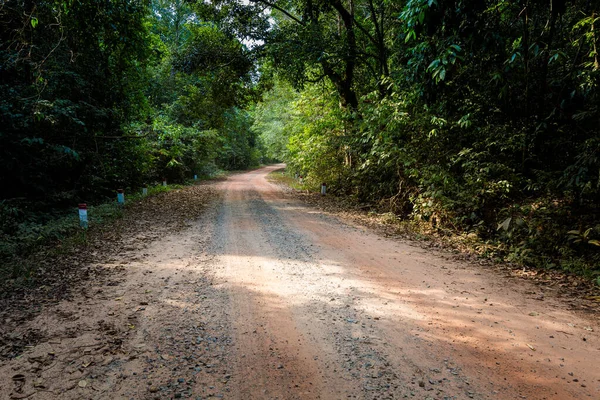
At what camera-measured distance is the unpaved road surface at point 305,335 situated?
9.18ft

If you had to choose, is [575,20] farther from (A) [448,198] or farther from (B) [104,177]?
(B) [104,177]

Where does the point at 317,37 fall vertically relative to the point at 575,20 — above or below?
above

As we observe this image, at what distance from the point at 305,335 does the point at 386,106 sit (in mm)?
8011

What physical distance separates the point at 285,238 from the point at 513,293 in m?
4.53

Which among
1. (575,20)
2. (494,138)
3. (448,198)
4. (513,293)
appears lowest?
(513,293)

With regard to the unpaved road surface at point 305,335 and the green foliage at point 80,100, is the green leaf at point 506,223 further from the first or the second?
the green foliage at point 80,100

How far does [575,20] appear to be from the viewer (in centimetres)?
696

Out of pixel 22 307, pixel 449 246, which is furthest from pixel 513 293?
pixel 22 307

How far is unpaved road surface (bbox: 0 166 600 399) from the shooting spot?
2797 millimetres

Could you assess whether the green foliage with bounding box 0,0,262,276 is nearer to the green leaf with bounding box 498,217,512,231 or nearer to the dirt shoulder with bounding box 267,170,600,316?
the dirt shoulder with bounding box 267,170,600,316

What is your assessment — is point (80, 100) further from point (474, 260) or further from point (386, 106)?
point (474, 260)

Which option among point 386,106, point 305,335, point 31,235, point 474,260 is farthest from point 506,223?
point 31,235

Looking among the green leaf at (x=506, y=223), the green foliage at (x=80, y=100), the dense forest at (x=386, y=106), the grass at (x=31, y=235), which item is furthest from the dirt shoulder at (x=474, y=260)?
the green foliage at (x=80, y=100)

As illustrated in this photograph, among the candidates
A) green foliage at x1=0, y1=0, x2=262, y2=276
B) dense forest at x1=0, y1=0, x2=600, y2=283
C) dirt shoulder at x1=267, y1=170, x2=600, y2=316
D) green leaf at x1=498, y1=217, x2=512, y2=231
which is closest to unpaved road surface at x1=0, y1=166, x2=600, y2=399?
dirt shoulder at x1=267, y1=170, x2=600, y2=316
